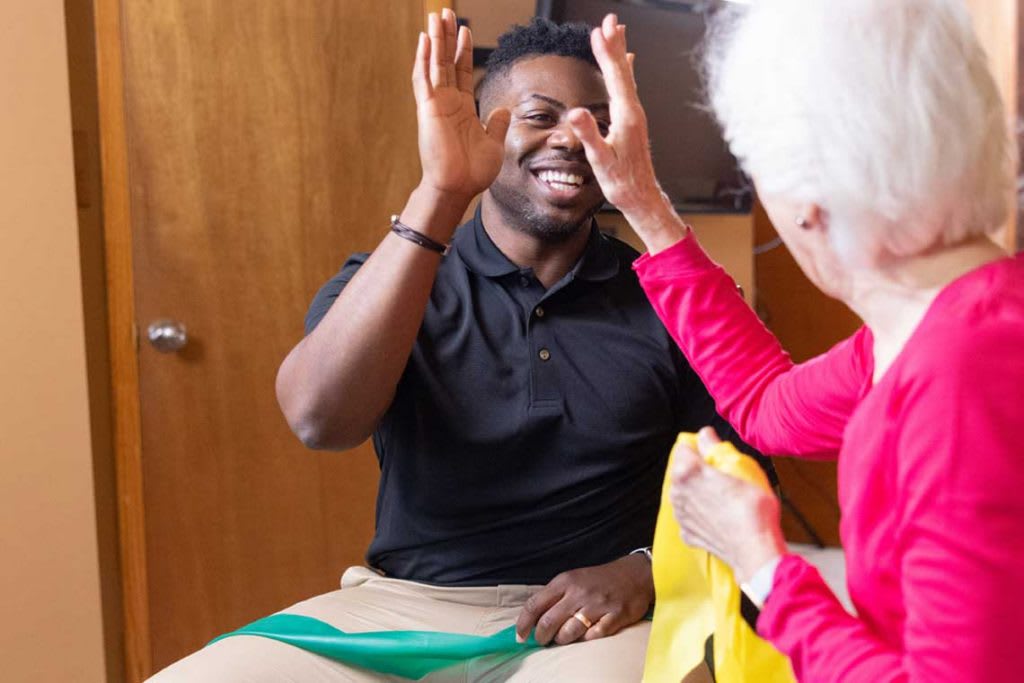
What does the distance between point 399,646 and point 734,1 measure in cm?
91

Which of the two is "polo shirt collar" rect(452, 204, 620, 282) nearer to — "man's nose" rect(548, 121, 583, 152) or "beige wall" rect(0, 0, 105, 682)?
"man's nose" rect(548, 121, 583, 152)

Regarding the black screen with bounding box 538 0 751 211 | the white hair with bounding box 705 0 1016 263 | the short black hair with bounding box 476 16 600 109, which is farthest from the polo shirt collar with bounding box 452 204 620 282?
the black screen with bounding box 538 0 751 211

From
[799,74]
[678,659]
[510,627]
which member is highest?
[799,74]

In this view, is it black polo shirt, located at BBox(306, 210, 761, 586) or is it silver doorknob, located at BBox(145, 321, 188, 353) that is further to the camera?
silver doorknob, located at BBox(145, 321, 188, 353)

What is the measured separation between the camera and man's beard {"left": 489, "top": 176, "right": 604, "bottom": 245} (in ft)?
6.16

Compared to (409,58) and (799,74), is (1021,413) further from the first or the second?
(409,58)

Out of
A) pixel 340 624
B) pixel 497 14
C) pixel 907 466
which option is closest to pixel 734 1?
pixel 907 466

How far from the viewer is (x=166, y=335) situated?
2609mm

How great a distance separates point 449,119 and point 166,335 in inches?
48.8

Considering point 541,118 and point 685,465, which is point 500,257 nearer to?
point 541,118

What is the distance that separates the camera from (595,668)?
4.99 ft

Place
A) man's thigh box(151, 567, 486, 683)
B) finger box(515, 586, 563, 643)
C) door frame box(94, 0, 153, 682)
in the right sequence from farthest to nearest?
door frame box(94, 0, 153, 682)
finger box(515, 586, 563, 643)
man's thigh box(151, 567, 486, 683)

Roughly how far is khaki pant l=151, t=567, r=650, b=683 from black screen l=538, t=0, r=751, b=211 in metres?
1.78

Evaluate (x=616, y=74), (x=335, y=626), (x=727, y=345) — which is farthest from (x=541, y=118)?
(x=335, y=626)
